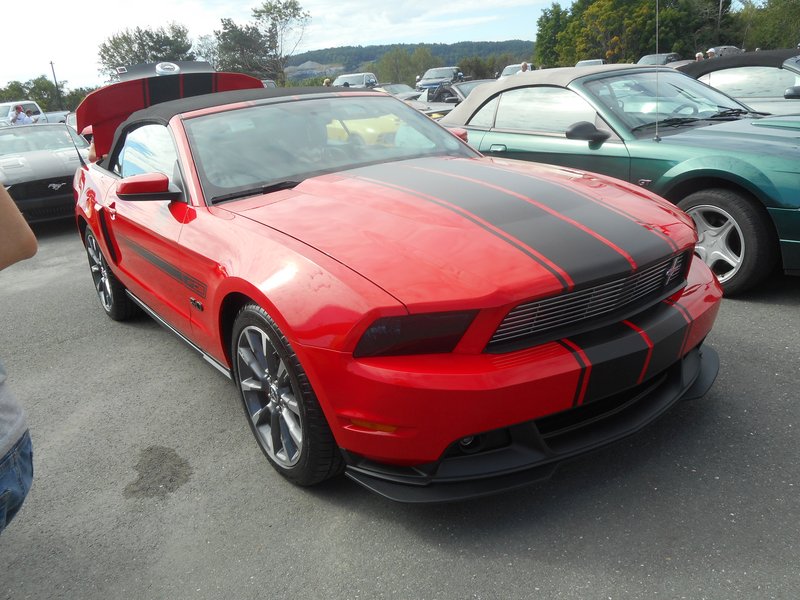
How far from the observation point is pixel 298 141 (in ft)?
11.0

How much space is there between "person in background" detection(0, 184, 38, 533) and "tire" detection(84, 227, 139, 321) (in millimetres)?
3381

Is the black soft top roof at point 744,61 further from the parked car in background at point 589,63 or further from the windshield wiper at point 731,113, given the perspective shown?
the windshield wiper at point 731,113

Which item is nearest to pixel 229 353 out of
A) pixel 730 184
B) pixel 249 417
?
pixel 249 417

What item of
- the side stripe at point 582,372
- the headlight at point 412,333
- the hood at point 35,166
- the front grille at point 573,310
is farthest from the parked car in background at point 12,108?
the side stripe at point 582,372

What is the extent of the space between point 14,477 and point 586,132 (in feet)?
13.2

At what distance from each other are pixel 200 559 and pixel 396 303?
1.11 metres

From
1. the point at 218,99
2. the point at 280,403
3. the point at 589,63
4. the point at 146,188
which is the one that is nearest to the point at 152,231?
the point at 146,188

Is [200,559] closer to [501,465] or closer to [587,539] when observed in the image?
[501,465]

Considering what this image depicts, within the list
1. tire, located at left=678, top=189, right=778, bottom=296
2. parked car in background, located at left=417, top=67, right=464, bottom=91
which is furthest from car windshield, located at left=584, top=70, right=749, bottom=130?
parked car in background, located at left=417, top=67, right=464, bottom=91

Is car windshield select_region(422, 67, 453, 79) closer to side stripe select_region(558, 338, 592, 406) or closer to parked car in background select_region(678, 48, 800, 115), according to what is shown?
parked car in background select_region(678, 48, 800, 115)

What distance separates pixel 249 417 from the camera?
9.22 ft

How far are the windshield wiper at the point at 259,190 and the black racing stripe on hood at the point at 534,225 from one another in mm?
465

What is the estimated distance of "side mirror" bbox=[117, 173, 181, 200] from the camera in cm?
302

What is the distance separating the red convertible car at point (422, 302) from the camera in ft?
6.70
